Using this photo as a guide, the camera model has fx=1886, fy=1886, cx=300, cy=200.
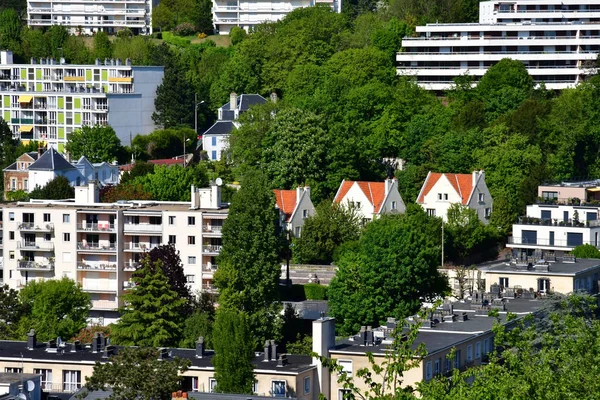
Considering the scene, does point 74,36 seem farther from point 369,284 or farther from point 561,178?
point 369,284

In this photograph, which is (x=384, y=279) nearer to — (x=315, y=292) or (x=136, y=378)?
(x=315, y=292)

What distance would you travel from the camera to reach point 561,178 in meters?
110

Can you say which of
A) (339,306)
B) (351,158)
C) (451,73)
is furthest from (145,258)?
(451,73)

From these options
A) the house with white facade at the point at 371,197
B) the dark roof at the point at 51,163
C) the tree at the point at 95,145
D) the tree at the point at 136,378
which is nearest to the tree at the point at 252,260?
the house with white facade at the point at 371,197

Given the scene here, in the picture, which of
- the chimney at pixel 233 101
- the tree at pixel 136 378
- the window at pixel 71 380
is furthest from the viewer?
the chimney at pixel 233 101

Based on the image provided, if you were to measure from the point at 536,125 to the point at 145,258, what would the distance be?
37.9m

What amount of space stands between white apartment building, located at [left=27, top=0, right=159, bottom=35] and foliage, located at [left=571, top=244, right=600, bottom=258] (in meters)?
73.8

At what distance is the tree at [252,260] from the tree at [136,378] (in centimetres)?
2199

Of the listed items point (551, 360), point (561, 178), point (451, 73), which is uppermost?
point (451, 73)

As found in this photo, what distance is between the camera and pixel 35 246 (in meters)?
95.4

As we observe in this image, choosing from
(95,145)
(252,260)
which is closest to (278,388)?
(252,260)

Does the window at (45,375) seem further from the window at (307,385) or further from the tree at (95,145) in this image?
the tree at (95,145)

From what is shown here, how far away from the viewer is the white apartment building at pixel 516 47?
12988cm

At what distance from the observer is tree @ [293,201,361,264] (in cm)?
9869
